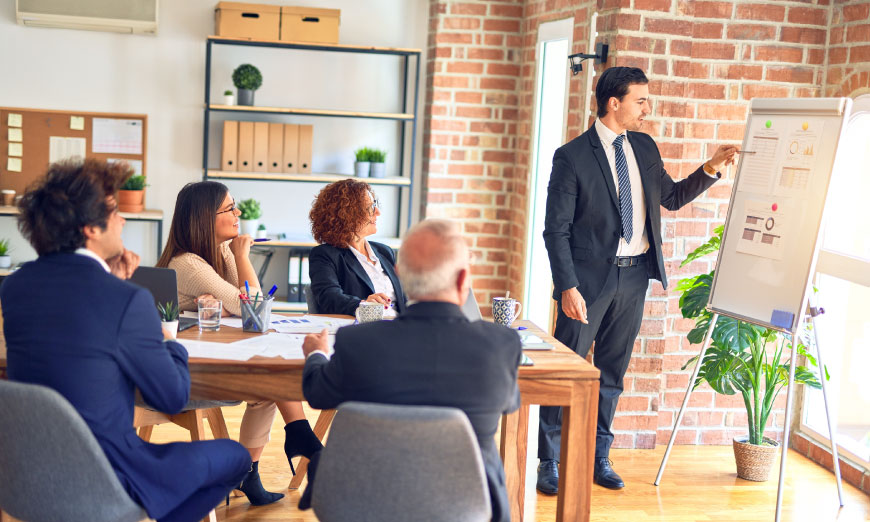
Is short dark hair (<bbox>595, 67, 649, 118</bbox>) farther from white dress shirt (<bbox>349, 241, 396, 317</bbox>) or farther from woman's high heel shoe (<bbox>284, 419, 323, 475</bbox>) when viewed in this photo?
woman's high heel shoe (<bbox>284, 419, 323, 475</bbox>)

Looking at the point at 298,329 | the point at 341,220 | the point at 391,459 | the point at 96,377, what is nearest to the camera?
the point at 391,459

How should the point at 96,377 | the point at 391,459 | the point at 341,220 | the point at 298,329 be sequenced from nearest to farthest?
the point at 391,459 → the point at 96,377 → the point at 298,329 → the point at 341,220

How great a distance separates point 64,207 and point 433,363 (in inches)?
37.0

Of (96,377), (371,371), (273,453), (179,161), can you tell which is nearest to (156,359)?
(96,377)

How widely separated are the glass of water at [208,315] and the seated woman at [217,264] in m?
0.20

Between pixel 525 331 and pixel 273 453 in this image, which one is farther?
pixel 273 453

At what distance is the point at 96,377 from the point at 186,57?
384 centimetres

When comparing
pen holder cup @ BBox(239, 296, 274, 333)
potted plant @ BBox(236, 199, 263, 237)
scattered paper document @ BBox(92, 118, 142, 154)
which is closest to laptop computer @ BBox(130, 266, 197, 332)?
pen holder cup @ BBox(239, 296, 274, 333)

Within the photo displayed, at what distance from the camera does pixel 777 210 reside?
11.3 ft

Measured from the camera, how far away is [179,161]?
18.4 feet

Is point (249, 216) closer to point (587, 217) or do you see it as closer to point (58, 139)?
point (58, 139)

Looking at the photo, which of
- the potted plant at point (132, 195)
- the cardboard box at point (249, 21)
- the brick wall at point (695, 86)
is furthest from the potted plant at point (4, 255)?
the brick wall at point (695, 86)

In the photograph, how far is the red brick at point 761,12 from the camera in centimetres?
416

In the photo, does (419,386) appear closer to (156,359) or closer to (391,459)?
(391,459)
